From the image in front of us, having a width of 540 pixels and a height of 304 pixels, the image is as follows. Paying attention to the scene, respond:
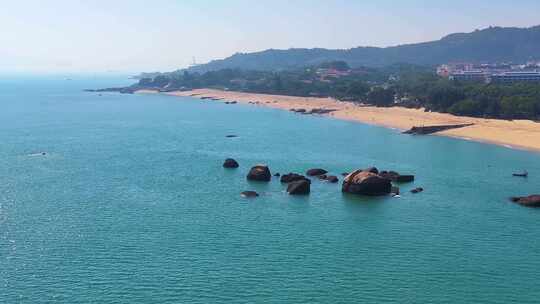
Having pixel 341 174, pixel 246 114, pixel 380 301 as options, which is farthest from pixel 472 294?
pixel 246 114

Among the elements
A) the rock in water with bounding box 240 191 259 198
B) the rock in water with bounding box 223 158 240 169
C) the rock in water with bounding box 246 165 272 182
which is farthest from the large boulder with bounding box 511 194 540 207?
the rock in water with bounding box 223 158 240 169

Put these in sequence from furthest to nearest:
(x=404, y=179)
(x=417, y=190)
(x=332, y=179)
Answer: (x=404, y=179)
(x=332, y=179)
(x=417, y=190)

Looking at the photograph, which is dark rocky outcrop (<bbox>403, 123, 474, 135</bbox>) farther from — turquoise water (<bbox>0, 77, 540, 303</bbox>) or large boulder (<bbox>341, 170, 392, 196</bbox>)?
large boulder (<bbox>341, 170, 392, 196</bbox>)

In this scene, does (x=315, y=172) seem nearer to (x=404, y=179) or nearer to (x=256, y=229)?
(x=404, y=179)

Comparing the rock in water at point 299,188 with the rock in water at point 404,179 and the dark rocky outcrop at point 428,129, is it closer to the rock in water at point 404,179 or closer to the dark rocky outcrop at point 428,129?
the rock in water at point 404,179

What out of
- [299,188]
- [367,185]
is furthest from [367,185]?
[299,188]

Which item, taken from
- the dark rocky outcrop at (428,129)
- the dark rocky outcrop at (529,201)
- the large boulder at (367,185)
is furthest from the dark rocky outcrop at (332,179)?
the dark rocky outcrop at (428,129)

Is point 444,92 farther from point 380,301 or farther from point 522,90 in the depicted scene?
point 380,301
